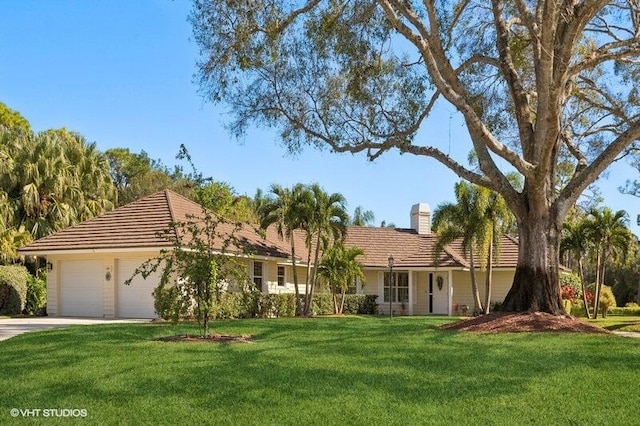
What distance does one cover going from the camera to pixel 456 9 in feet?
59.4

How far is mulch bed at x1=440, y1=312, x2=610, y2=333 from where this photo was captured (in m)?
15.0

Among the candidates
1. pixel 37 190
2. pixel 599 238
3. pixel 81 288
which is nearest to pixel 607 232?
pixel 599 238

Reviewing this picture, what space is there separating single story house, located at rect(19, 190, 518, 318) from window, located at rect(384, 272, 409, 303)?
0.05 meters

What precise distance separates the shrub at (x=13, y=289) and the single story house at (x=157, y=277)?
2.26 m

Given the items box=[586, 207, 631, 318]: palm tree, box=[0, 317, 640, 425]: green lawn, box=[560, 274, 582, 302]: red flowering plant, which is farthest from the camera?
box=[560, 274, 582, 302]: red flowering plant

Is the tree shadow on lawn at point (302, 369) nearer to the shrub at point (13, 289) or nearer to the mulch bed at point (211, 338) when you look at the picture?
the mulch bed at point (211, 338)

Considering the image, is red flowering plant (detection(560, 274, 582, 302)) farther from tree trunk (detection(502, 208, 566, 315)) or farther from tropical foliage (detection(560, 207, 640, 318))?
tree trunk (detection(502, 208, 566, 315))

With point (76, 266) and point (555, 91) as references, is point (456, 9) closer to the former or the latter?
point (555, 91)

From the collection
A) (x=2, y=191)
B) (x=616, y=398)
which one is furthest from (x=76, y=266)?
(x=616, y=398)

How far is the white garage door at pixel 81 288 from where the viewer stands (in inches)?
1063

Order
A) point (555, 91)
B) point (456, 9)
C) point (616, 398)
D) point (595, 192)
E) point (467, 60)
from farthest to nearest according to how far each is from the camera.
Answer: point (595, 192) → point (467, 60) → point (456, 9) → point (555, 91) → point (616, 398)

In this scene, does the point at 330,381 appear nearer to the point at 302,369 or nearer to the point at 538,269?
the point at 302,369

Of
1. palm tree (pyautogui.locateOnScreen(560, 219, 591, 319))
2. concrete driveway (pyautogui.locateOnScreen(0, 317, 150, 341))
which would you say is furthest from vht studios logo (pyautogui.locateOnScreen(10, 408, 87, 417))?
palm tree (pyautogui.locateOnScreen(560, 219, 591, 319))

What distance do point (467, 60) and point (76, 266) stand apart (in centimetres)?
1727
